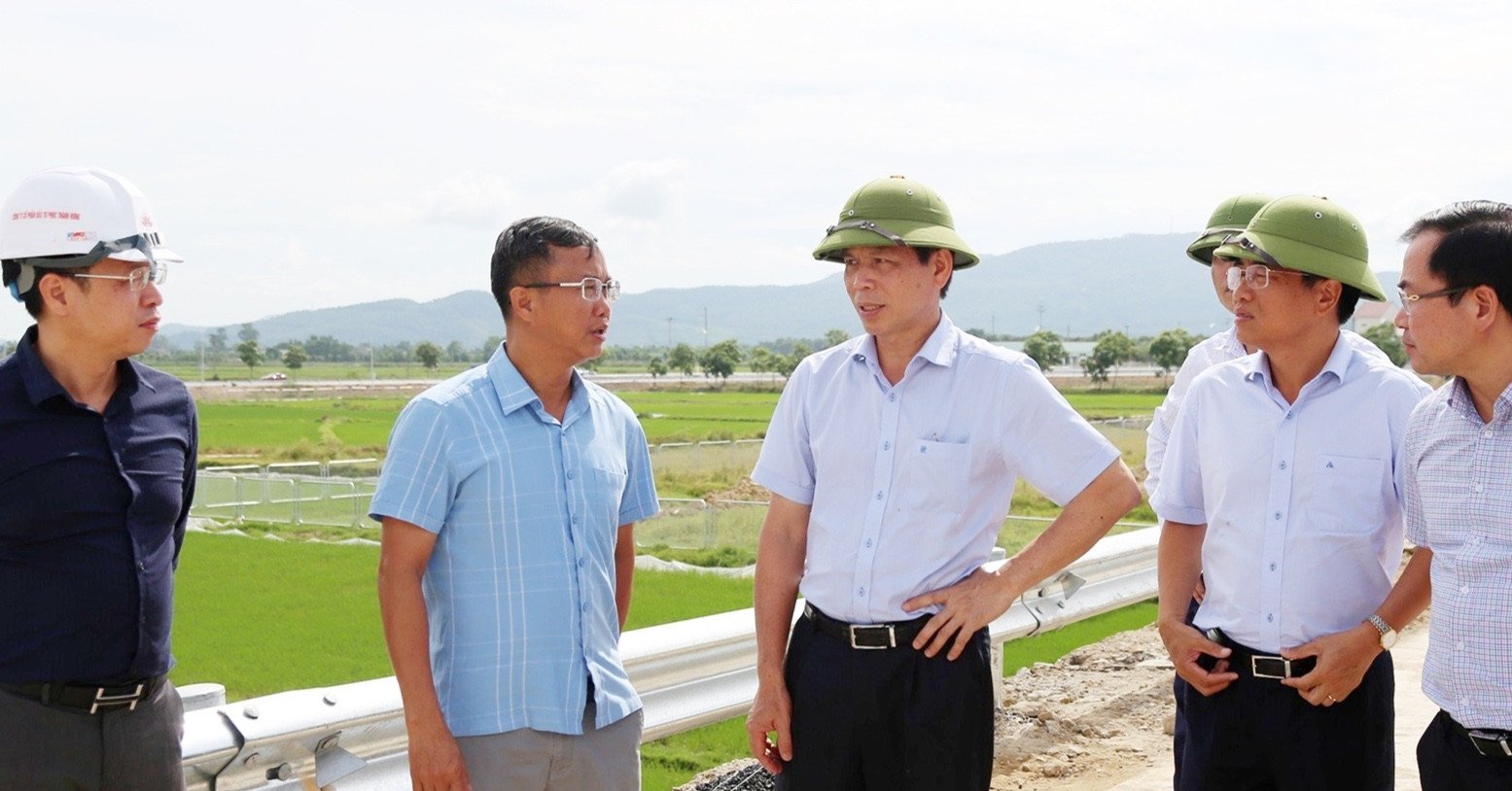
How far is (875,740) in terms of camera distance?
329cm

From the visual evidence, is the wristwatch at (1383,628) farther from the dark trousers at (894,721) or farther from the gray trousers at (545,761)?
the gray trousers at (545,761)

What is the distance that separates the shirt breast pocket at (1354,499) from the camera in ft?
10.8

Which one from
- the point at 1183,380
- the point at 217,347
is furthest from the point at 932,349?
the point at 217,347

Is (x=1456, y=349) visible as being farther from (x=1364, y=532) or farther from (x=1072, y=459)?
(x=1072, y=459)

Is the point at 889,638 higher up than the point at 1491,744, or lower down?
higher up

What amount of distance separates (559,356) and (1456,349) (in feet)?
6.75

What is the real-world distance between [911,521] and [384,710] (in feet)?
4.65

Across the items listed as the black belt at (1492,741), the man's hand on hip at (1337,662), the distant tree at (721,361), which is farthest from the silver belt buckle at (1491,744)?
the distant tree at (721,361)

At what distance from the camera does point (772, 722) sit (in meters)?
3.42

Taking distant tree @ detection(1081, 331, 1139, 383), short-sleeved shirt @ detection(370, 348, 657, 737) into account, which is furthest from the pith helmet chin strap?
distant tree @ detection(1081, 331, 1139, 383)

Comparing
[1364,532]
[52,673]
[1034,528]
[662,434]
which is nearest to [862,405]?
[1364,532]

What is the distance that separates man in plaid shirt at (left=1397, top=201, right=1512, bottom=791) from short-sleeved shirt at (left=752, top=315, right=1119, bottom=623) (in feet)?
2.45

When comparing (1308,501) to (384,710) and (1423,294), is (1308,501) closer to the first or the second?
(1423,294)

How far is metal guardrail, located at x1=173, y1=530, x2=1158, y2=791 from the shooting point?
A: 3107mm
